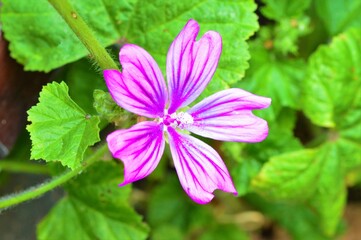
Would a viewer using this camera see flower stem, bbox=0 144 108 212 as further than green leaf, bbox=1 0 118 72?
No

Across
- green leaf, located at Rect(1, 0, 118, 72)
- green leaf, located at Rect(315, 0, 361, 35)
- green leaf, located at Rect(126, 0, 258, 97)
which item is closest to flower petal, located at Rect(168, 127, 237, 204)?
green leaf, located at Rect(126, 0, 258, 97)

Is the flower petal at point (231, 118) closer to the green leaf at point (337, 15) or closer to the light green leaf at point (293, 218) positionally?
the green leaf at point (337, 15)

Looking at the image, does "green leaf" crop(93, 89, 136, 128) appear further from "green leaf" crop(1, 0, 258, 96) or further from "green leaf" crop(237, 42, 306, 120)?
"green leaf" crop(237, 42, 306, 120)

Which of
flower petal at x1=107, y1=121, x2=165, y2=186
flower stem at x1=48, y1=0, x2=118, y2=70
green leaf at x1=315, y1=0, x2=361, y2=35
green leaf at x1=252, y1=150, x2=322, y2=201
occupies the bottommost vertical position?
green leaf at x1=252, y1=150, x2=322, y2=201

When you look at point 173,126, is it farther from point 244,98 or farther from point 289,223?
point 289,223

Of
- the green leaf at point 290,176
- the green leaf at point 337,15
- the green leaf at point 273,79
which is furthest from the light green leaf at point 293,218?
the green leaf at point 337,15

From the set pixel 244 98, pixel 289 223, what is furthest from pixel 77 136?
pixel 289 223
